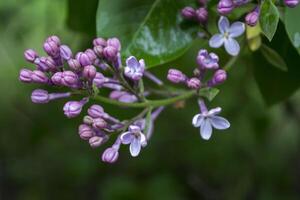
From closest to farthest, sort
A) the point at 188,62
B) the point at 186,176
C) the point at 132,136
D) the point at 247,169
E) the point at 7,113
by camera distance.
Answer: the point at 132,136 → the point at 188,62 → the point at 247,169 → the point at 186,176 → the point at 7,113

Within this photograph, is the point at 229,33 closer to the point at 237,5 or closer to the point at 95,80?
the point at 237,5

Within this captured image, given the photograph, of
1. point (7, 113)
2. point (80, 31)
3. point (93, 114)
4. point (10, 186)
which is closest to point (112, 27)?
point (93, 114)

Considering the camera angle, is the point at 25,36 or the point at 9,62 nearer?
the point at 25,36

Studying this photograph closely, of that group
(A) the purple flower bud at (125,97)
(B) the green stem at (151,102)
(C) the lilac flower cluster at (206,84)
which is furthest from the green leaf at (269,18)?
(A) the purple flower bud at (125,97)

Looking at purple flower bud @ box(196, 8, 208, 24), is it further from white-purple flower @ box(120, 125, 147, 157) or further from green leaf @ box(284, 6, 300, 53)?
white-purple flower @ box(120, 125, 147, 157)

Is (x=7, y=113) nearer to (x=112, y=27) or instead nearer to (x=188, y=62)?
(x=188, y=62)

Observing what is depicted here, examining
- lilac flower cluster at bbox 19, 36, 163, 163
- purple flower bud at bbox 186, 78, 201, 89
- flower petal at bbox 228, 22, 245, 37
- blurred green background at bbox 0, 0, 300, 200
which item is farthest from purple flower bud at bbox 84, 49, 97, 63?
blurred green background at bbox 0, 0, 300, 200

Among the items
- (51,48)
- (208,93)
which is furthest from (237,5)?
(51,48)
